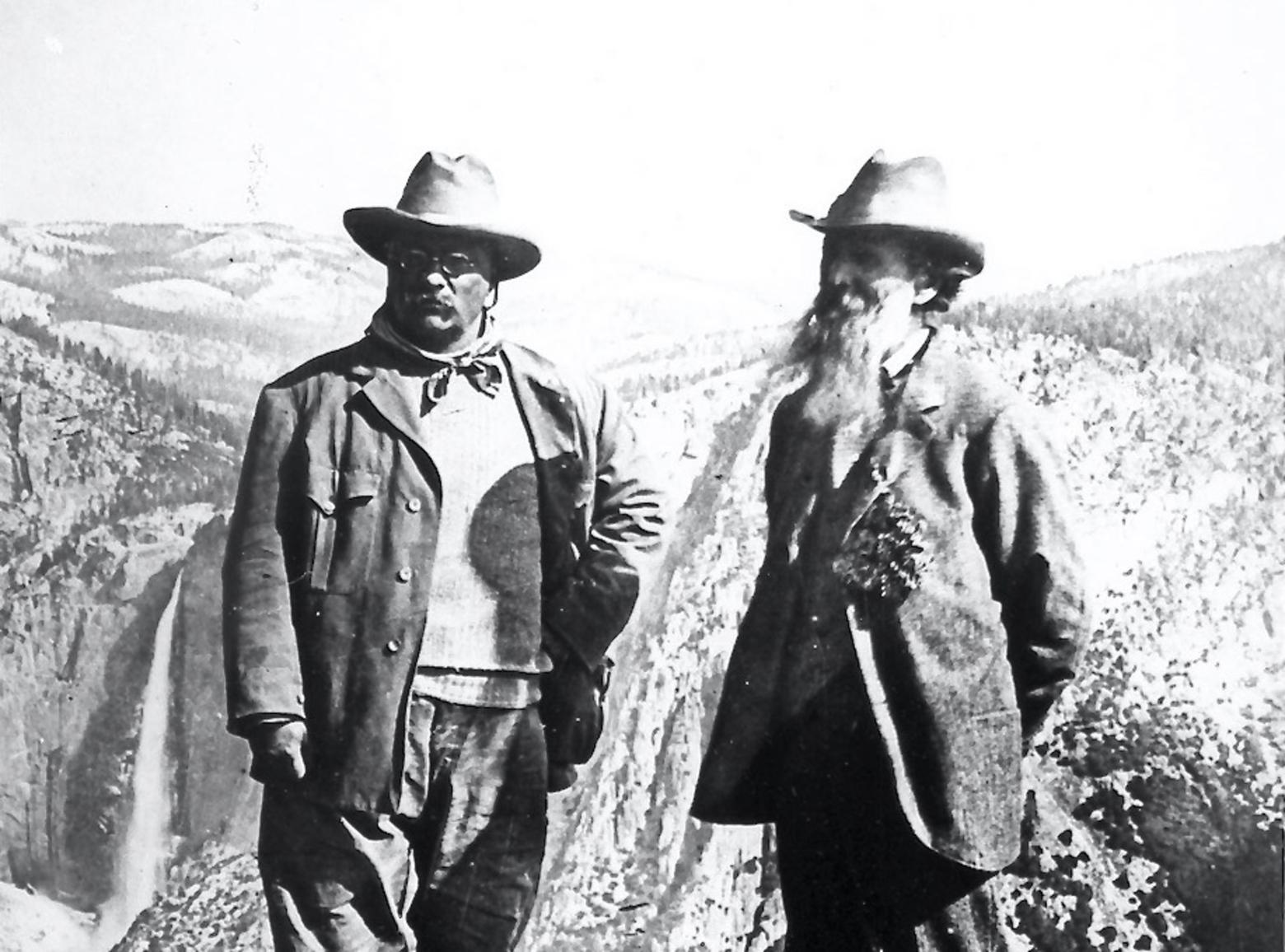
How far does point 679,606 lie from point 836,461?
865 mm

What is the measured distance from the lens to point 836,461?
5336mm

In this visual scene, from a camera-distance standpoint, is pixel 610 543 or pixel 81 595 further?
pixel 81 595

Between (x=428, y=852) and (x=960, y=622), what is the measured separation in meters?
1.82

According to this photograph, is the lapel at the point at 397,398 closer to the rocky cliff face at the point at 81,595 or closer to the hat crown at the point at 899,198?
the rocky cliff face at the point at 81,595

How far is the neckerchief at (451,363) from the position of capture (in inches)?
217

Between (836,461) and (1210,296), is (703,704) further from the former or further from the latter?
(1210,296)

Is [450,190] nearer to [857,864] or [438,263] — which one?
[438,263]

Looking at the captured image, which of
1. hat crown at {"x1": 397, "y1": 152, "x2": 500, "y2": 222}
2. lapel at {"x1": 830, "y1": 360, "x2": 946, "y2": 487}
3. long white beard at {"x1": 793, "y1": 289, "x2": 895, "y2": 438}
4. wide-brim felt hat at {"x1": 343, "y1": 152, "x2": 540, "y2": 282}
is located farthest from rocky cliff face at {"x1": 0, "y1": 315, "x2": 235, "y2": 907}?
lapel at {"x1": 830, "y1": 360, "x2": 946, "y2": 487}

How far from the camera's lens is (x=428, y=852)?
5.29 meters

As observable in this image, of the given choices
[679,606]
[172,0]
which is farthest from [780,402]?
[172,0]

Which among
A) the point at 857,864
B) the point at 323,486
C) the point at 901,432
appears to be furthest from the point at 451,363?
the point at 857,864

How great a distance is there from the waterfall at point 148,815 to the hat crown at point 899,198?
2.93 m

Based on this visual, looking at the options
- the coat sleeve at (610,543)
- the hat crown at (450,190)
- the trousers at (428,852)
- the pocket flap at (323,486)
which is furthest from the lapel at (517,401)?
the trousers at (428,852)

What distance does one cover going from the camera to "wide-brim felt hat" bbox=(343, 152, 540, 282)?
18.3ft
